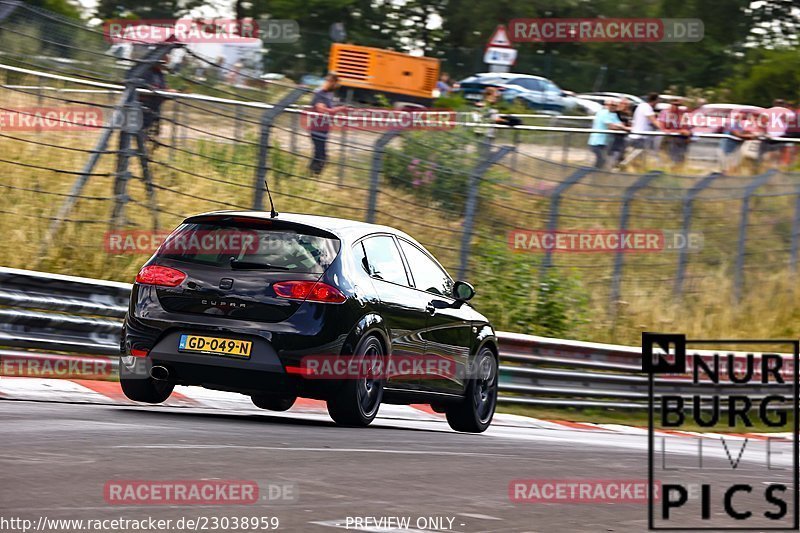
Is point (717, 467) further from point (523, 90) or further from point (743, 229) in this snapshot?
point (523, 90)

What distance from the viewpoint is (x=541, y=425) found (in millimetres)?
14531

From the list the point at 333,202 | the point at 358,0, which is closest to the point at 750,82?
the point at 358,0

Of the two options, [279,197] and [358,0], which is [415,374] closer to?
[279,197]

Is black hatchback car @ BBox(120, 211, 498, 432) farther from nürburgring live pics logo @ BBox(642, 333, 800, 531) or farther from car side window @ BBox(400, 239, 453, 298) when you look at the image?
nürburgring live pics logo @ BBox(642, 333, 800, 531)

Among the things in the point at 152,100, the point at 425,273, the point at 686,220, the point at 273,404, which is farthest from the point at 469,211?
the point at 273,404

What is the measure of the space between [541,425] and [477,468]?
20.2 feet

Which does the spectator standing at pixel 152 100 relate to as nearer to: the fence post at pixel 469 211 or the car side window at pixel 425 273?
the fence post at pixel 469 211

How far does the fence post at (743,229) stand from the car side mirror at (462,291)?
388 inches

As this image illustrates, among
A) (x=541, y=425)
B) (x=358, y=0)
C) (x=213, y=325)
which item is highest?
(x=358, y=0)

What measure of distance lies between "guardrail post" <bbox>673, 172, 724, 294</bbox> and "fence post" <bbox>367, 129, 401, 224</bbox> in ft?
18.0

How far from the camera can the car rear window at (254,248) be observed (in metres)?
9.71

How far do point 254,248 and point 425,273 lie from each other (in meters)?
1.96

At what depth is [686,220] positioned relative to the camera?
2012cm

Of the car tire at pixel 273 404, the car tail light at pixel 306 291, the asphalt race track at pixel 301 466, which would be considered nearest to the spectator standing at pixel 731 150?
the asphalt race track at pixel 301 466
